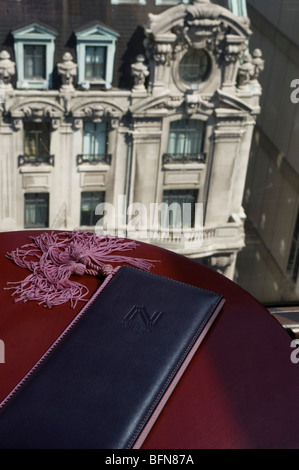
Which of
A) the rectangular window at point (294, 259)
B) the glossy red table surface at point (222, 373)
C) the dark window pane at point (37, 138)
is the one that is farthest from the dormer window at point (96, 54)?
the rectangular window at point (294, 259)

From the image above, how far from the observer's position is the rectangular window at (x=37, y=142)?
2.49m

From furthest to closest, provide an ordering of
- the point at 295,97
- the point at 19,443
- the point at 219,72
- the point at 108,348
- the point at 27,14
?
the point at 295,97
the point at 219,72
the point at 27,14
the point at 108,348
the point at 19,443

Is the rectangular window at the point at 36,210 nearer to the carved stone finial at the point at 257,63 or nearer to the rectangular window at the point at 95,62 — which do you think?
the rectangular window at the point at 95,62

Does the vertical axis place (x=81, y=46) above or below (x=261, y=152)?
above

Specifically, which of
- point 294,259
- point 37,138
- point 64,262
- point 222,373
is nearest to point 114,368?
point 222,373

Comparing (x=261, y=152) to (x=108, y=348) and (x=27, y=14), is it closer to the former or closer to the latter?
(x=27, y=14)

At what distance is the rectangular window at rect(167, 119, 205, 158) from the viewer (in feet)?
8.59

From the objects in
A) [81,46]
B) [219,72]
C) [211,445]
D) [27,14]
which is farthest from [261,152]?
[211,445]

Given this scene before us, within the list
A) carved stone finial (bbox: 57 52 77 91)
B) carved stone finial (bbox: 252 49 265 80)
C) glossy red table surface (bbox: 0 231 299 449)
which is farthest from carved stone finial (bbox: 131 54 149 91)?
glossy red table surface (bbox: 0 231 299 449)

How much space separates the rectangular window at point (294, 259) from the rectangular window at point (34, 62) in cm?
141

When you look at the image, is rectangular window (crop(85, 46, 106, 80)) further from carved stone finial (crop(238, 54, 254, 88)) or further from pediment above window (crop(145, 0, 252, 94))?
carved stone finial (crop(238, 54, 254, 88))

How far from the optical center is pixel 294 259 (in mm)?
3133

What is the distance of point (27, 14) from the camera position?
232cm

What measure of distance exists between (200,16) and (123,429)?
1.71m
